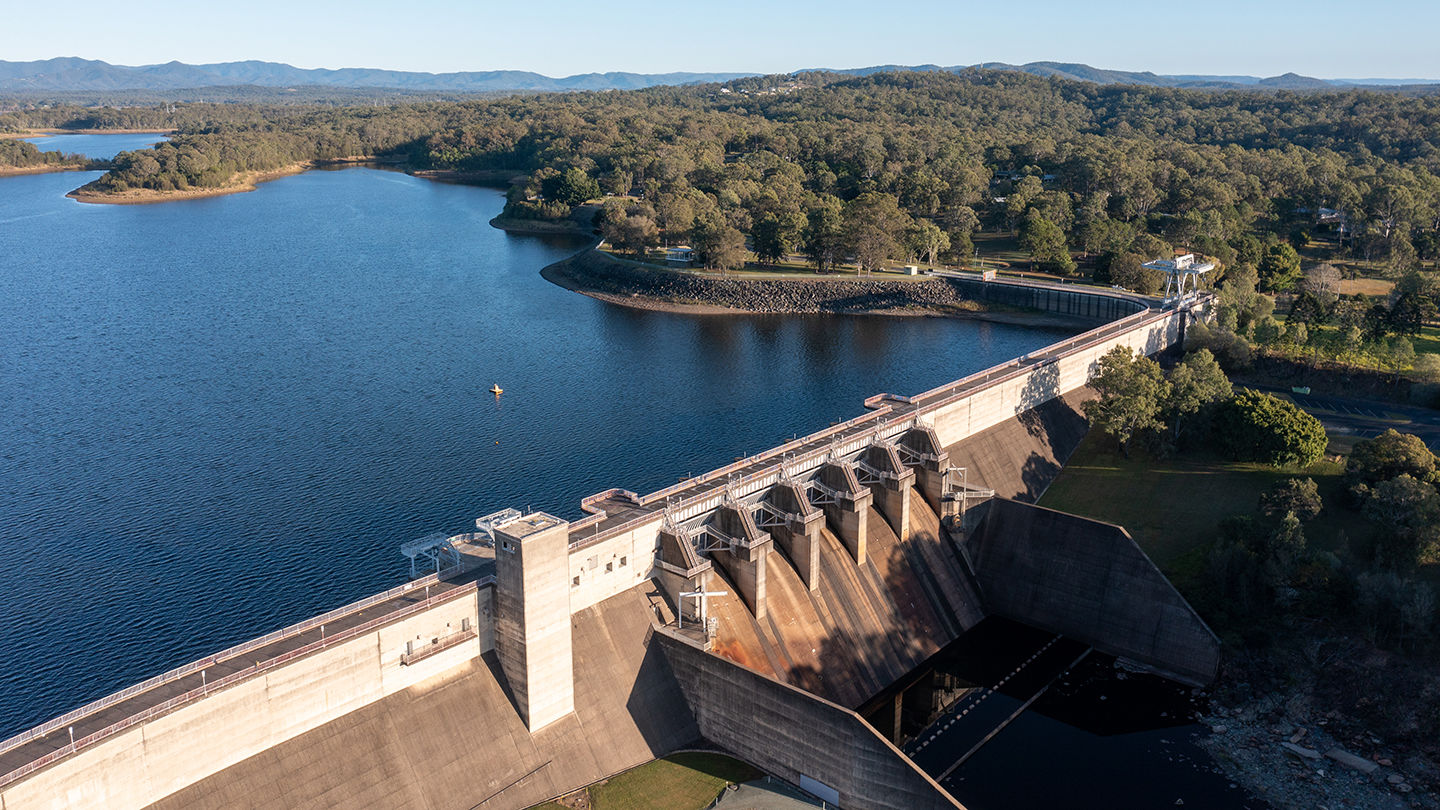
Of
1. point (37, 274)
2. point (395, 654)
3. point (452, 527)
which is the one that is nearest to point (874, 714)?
point (395, 654)

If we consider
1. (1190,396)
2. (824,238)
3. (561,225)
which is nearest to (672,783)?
(1190,396)

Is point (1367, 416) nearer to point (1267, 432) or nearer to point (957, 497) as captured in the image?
point (1267, 432)

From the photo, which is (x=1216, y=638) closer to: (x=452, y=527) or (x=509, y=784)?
(x=509, y=784)

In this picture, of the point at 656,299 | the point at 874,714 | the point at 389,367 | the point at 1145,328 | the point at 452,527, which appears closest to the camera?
the point at 874,714

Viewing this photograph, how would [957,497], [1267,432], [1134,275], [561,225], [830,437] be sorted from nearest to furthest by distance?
[830,437]
[957,497]
[1267,432]
[1134,275]
[561,225]

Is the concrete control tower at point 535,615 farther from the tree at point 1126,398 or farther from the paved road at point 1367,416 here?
the paved road at point 1367,416

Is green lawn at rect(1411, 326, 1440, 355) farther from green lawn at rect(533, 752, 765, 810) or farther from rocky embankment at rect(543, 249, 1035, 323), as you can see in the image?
green lawn at rect(533, 752, 765, 810)

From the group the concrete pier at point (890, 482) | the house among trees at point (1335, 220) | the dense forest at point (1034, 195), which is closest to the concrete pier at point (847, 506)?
the concrete pier at point (890, 482)
